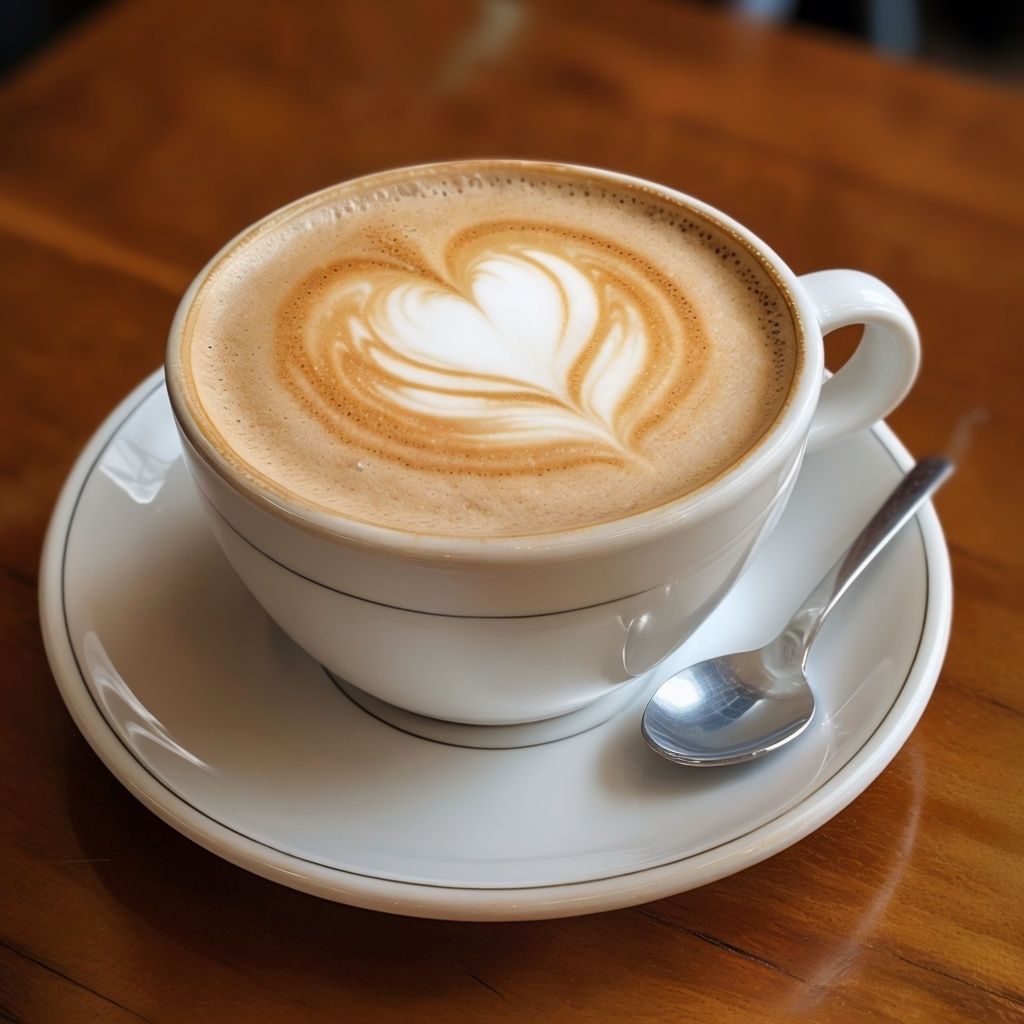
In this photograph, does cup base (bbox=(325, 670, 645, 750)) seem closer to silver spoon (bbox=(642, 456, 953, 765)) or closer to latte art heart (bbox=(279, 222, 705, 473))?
silver spoon (bbox=(642, 456, 953, 765))

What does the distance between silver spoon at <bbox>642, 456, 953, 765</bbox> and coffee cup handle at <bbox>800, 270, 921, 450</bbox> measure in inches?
3.5

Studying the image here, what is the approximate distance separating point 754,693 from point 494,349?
0.30 metres

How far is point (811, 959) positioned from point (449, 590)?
1.04 feet

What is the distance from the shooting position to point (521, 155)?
1471 millimetres

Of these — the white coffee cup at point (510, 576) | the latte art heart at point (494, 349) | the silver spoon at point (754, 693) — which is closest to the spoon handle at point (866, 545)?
the silver spoon at point (754, 693)

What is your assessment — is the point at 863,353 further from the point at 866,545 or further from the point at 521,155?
the point at 521,155

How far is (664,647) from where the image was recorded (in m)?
0.81

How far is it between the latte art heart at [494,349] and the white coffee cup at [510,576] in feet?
0.27

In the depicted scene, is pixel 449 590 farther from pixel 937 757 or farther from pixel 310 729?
pixel 937 757

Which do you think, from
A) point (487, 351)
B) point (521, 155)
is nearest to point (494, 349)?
point (487, 351)

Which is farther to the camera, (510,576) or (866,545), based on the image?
(866,545)

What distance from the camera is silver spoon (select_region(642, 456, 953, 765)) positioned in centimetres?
79

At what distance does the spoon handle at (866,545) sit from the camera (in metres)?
0.88

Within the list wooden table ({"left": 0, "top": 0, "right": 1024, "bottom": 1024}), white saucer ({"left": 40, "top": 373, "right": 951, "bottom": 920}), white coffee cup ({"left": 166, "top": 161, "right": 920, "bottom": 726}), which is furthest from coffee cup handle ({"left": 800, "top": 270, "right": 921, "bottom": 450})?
wooden table ({"left": 0, "top": 0, "right": 1024, "bottom": 1024})
